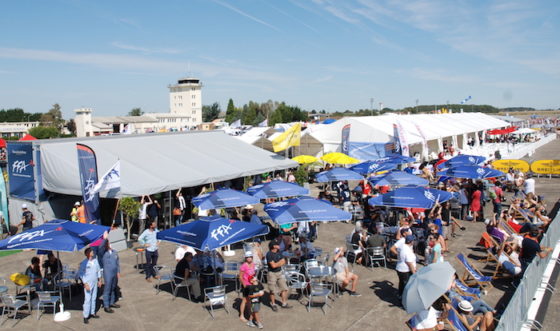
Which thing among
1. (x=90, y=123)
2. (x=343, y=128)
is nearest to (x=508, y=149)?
(x=343, y=128)

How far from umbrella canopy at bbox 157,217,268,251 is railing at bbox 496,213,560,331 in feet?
14.5

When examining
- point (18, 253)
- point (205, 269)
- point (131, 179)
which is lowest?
point (18, 253)

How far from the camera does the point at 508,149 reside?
1304 inches

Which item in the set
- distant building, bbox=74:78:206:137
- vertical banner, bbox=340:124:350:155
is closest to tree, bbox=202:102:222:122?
distant building, bbox=74:78:206:137

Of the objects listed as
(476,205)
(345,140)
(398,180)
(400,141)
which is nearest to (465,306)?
(398,180)

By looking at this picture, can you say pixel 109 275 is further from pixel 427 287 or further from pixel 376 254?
pixel 376 254

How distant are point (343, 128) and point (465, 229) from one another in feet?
43.7

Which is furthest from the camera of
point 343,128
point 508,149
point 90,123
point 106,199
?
point 90,123

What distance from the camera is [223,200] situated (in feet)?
39.9

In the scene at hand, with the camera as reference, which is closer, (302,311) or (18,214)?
(302,311)

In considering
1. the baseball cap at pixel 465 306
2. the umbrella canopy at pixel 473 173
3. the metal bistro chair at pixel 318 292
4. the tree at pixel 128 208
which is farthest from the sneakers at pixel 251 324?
the umbrella canopy at pixel 473 173

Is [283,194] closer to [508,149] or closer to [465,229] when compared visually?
[465,229]

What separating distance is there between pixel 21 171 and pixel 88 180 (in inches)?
164

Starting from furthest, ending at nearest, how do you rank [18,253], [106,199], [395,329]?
[106,199]
[18,253]
[395,329]
